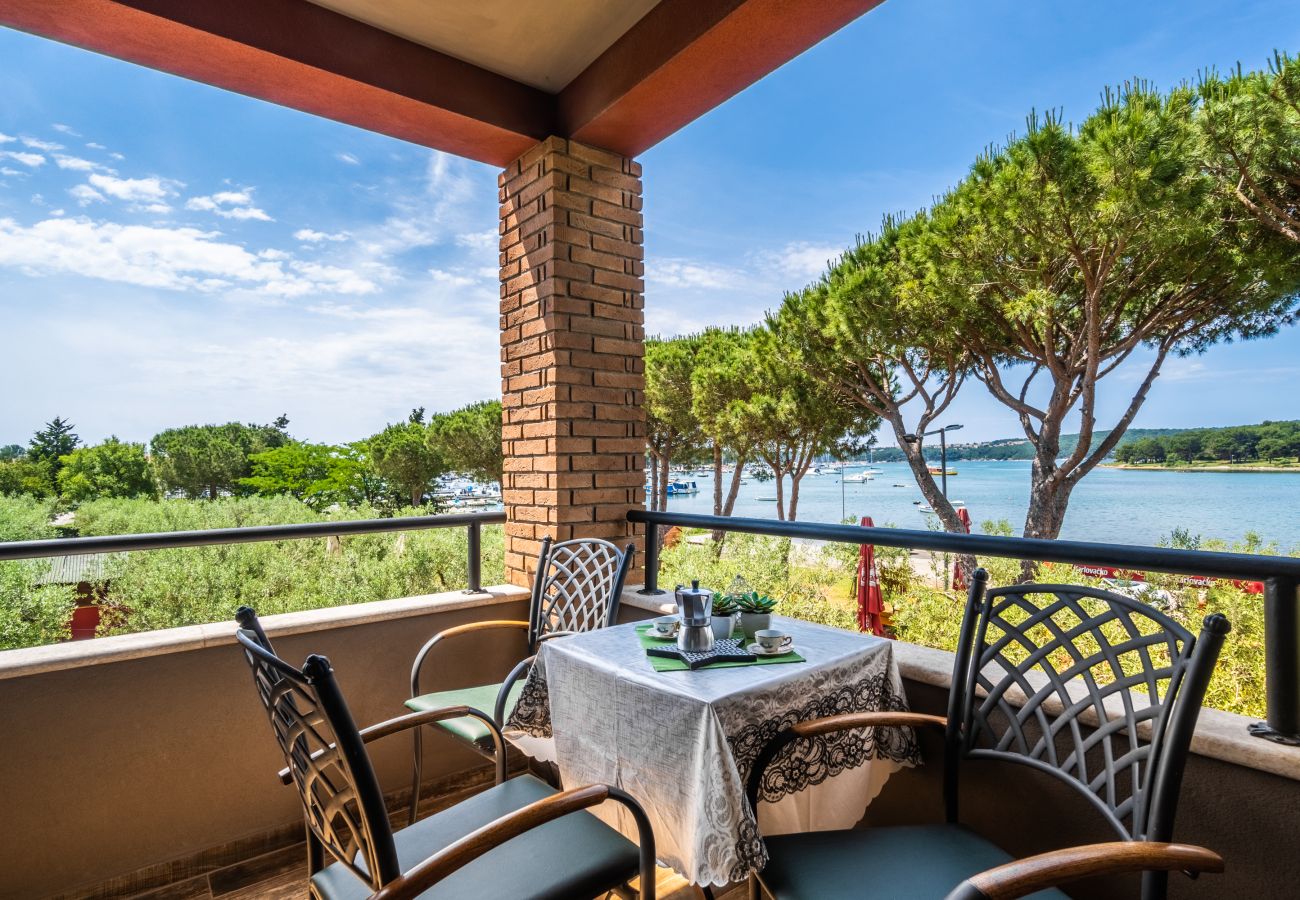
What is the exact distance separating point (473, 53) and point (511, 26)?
232 mm

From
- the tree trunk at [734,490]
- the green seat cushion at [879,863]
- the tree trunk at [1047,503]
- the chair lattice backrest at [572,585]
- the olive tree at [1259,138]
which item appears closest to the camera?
the green seat cushion at [879,863]

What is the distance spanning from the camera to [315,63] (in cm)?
214

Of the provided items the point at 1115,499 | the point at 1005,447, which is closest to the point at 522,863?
the point at 1005,447

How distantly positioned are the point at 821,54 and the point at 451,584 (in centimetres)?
1571

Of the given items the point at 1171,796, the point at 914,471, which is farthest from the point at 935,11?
the point at 1171,796

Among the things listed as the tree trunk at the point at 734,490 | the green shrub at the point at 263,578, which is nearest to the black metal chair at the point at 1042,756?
the green shrub at the point at 263,578

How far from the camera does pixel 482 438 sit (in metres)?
13.3

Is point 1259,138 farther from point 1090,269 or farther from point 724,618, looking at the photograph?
point 724,618

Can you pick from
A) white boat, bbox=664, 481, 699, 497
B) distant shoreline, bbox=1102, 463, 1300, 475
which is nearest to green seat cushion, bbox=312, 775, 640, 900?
distant shoreline, bbox=1102, 463, 1300, 475

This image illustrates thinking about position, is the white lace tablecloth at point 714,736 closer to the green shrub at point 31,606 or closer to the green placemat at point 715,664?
the green placemat at point 715,664

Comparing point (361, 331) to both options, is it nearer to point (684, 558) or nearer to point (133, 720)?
point (684, 558)

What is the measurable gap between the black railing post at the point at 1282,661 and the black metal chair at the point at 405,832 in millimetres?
1139

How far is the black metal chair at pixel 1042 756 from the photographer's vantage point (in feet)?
3.04

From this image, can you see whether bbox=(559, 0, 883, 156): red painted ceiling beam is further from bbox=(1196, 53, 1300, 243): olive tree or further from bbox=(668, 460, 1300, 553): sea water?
bbox=(668, 460, 1300, 553): sea water
